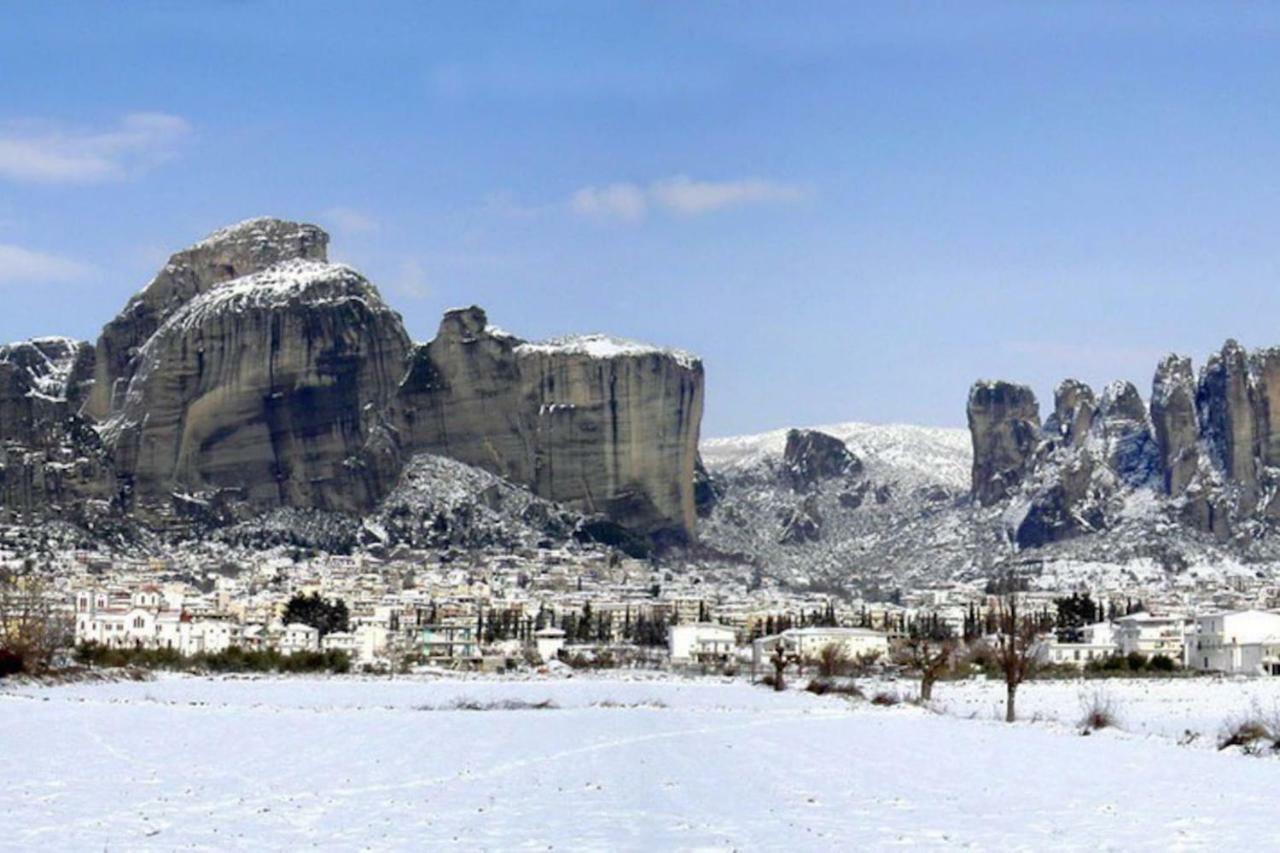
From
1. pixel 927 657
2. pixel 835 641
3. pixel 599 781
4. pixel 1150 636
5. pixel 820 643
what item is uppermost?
pixel 1150 636

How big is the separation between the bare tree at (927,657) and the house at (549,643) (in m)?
29.8

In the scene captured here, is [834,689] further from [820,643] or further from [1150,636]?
[1150,636]

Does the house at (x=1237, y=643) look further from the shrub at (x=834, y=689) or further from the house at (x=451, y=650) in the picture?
the shrub at (x=834, y=689)

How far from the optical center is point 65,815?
1176 inches

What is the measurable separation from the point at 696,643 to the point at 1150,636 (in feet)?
142

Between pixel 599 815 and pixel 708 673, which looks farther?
pixel 708 673

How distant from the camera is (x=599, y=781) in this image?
124ft

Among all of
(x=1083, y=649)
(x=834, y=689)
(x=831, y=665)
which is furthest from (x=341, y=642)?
(x=834, y=689)

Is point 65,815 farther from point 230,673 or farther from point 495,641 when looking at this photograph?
point 495,641

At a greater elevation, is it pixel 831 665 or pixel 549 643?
pixel 549 643

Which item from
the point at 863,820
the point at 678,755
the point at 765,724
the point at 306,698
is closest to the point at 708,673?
the point at 306,698

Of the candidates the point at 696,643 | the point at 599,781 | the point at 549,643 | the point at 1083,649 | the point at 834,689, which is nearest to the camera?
the point at 599,781

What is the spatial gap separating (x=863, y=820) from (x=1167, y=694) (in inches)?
2707

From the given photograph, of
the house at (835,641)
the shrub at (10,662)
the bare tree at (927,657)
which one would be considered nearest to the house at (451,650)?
the house at (835,641)
